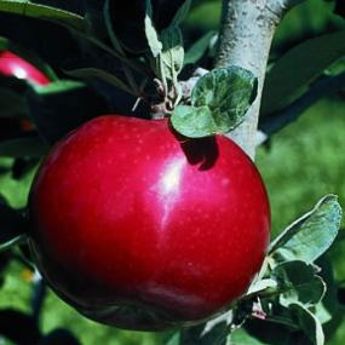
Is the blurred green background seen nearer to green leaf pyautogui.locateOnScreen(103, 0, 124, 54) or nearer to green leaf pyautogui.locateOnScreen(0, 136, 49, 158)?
green leaf pyautogui.locateOnScreen(0, 136, 49, 158)

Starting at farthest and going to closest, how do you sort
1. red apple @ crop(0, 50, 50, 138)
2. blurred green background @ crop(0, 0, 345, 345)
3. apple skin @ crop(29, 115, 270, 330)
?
blurred green background @ crop(0, 0, 345, 345) < red apple @ crop(0, 50, 50, 138) < apple skin @ crop(29, 115, 270, 330)

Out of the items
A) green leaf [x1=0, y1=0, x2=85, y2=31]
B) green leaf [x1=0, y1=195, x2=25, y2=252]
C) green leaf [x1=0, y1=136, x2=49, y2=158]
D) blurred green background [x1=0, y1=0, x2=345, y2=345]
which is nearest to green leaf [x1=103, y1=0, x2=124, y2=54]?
green leaf [x1=0, y1=0, x2=85, y2=31]

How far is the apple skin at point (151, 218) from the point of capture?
3.64ft

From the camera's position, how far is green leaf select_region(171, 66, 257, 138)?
113 cm

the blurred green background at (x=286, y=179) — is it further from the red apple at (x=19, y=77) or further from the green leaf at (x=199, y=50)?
the green leaf at (x=199, y=50)

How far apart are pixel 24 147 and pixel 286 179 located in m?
2.89

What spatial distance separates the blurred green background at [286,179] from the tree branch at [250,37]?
7.24ft

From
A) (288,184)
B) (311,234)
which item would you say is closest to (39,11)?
(311,234)

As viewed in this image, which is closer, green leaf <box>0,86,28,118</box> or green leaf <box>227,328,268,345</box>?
green leaf <box>227,328,268,345</box>

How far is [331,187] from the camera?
412cm

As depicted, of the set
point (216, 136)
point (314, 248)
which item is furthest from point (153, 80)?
point (314, 248)

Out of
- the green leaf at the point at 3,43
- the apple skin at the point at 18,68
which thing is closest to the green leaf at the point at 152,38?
the green leaf at the point at 3,43

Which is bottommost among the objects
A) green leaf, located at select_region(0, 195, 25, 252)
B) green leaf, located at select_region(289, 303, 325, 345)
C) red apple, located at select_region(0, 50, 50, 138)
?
red apple, located at select_region(0, 50, 50, 138)

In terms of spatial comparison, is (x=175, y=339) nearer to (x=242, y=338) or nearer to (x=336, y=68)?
(x=242, y=338)
